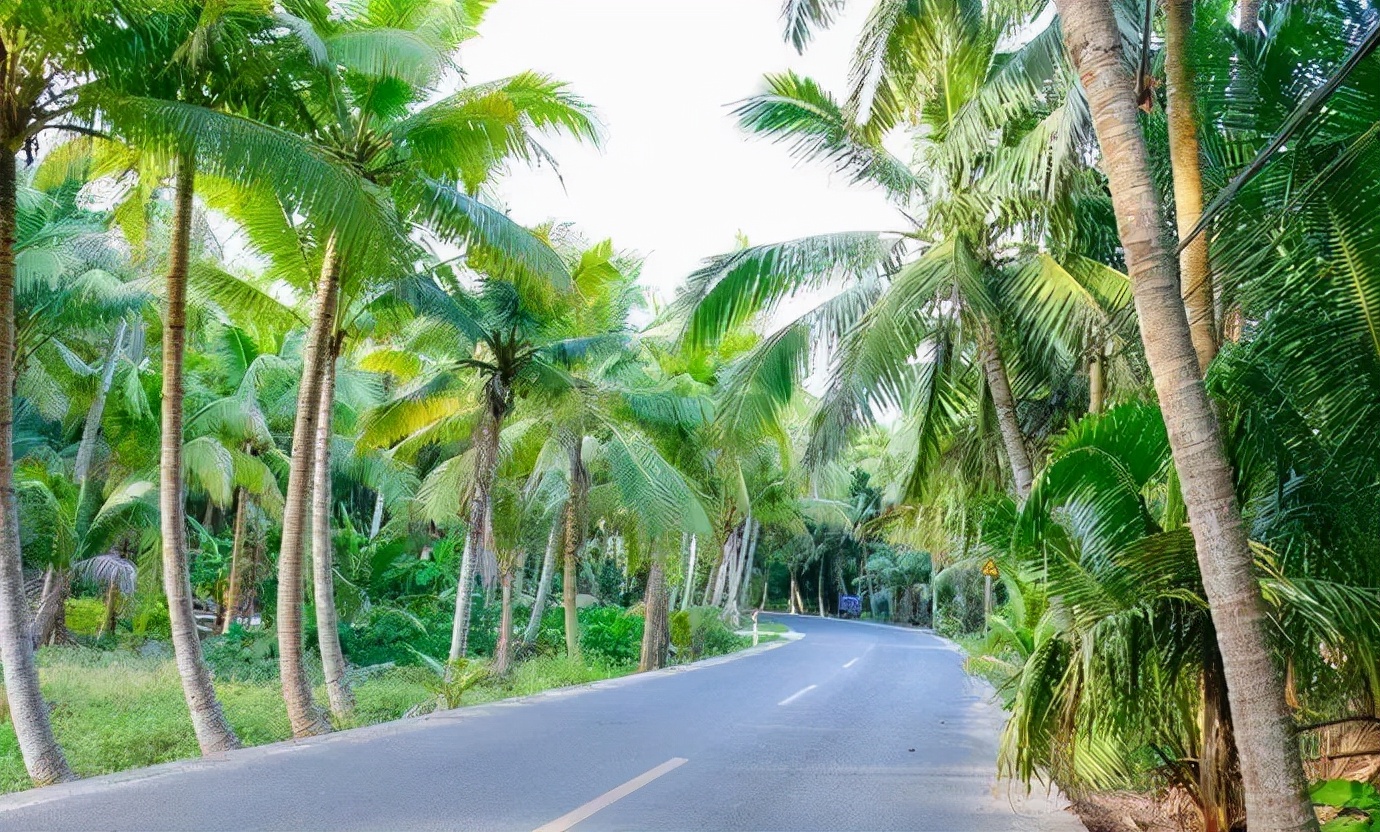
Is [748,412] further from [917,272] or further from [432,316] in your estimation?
[432,316]

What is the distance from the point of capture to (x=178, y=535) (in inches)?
392

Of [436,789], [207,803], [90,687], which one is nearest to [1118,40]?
[436,789]

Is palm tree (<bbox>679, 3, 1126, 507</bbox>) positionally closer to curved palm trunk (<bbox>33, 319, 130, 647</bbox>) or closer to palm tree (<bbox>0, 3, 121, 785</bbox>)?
palm tree (<bbox>0, 3, 121, 785</bbox>)

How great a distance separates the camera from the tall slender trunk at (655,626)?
21312 millimetres

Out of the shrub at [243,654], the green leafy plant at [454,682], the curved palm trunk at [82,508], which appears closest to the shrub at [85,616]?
the curved palm trunk at [82,508]

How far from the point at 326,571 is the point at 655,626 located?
9597 mm

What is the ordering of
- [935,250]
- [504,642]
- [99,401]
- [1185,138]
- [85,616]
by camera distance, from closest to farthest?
[1185,138], [935,250], [504,642], [99,401], [85,616]

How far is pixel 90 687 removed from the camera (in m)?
15.8

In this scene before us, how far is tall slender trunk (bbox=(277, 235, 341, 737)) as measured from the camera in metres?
11.6

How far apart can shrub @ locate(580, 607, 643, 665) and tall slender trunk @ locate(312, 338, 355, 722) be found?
10.0 metres

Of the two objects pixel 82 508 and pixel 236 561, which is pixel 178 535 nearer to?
pixel 82 508

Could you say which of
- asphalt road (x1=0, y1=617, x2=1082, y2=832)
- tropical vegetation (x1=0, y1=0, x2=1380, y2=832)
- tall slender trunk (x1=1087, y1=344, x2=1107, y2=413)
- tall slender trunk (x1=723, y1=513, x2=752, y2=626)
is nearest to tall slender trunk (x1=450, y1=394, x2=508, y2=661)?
tropical vegetation (x1=0, y1=0, x2=1380, y2=832)

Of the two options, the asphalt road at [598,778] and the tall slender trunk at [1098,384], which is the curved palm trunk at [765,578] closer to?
the tall slender trunk at [1098,384]

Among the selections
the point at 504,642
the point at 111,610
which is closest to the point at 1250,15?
the point at 504,642
